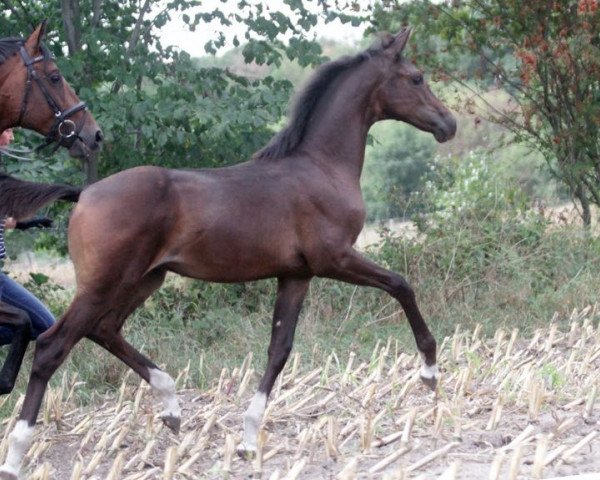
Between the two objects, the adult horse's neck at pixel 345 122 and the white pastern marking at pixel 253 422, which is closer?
the white pastern marking at pixel 253 422

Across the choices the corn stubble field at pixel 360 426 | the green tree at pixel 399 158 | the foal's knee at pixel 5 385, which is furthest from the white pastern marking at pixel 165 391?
the green tree at pixel 399 158

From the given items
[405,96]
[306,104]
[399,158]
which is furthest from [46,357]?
[399,158]

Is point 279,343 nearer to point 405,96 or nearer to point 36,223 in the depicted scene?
point 36,223

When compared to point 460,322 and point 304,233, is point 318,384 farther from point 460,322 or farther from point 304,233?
point 460,322

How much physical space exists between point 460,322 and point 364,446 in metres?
4.25

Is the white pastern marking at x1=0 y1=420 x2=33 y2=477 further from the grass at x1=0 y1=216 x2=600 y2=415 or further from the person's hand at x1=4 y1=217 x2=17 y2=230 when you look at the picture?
the grass at x1=0 y1=216 x2=600 y2=415

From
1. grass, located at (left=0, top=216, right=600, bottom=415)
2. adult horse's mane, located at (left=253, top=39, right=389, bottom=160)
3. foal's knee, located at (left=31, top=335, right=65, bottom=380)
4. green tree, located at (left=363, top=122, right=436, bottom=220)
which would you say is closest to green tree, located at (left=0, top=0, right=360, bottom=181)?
grass, located at (left=0, top=216, right=600, bottom=415)

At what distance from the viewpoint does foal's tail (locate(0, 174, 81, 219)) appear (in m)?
6.08

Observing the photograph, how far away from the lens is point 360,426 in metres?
5.92

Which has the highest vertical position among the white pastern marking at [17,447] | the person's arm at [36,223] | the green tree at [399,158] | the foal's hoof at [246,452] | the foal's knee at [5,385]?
the green tree at [399,158]

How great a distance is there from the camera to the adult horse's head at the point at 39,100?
21.9ft

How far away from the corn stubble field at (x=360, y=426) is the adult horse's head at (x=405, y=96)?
1572mm

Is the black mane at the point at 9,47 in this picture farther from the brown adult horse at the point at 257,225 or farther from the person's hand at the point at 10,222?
the brown adult horse at the point at 257,225

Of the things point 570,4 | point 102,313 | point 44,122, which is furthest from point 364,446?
point 570,4
